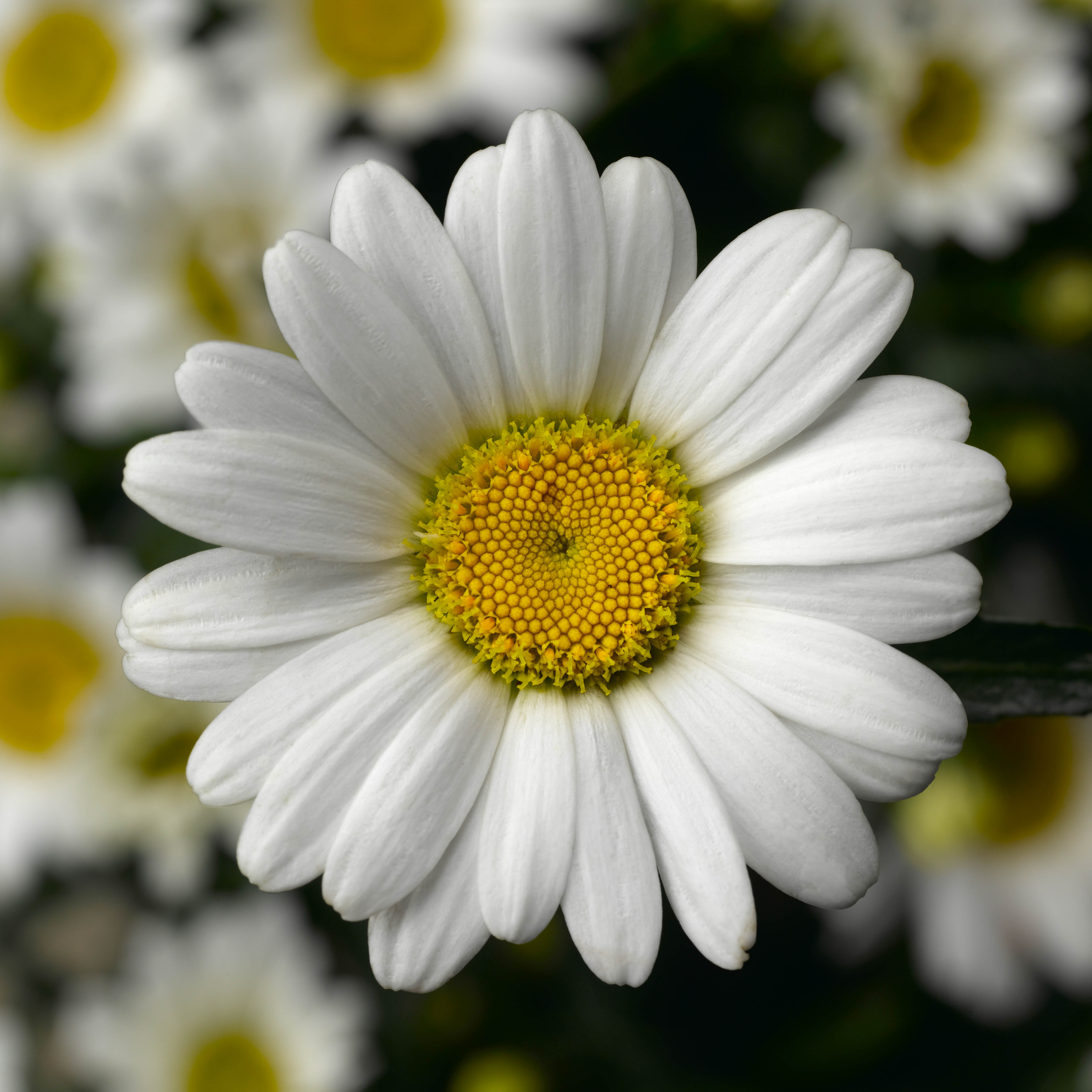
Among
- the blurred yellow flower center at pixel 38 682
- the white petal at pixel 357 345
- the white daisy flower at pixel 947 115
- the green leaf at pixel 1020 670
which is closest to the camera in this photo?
the white petal at pixel 357 345

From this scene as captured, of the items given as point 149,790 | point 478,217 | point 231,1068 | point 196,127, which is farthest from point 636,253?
point 231,1068

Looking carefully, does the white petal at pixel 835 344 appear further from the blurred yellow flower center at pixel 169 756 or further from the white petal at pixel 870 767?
the blurred yellow flower center at pixel 169 756

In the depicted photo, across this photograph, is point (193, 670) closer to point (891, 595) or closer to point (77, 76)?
point (891, 595)

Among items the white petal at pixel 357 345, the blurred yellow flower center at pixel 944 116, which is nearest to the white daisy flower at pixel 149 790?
the white petal at pixel 357 345

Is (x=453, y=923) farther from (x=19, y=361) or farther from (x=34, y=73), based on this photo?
(x=34, y=73)

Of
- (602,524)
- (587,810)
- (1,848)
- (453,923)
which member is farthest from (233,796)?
(1,848)

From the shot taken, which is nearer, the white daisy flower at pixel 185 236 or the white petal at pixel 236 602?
the white petal at pixel 236 602

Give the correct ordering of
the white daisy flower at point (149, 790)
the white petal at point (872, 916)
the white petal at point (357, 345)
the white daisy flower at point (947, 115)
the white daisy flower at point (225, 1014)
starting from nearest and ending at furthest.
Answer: the white petal at point (357, 345) → the white daisy flower at point (149, 790) → the white daisy flower at point (947, 115) → the white daisy flower at point (225, 1014) → the white petal at point (872, 916)
